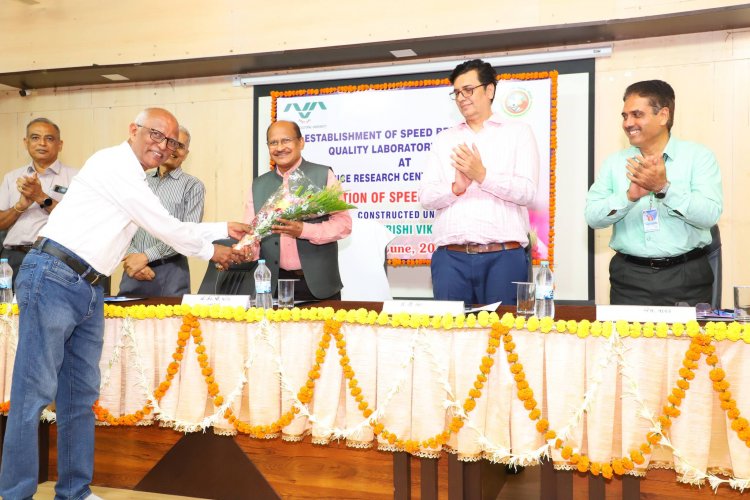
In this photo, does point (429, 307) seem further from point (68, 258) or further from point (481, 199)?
point (68, 258)

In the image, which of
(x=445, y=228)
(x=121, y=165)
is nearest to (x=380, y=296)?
(x=445, y=228)

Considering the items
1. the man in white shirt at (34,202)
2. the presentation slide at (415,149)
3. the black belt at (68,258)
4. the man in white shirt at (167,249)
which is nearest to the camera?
the black belt at (68,258)

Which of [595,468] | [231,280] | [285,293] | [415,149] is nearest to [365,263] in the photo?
[231,280]

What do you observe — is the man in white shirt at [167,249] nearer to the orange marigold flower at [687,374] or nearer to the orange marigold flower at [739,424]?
the orange marigold flower at [687,374]

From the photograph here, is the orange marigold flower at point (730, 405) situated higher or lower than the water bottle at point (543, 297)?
lower

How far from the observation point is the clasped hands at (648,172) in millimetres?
2236

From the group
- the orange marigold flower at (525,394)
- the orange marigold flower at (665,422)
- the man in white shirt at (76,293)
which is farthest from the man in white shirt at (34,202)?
the orange marigold flower at (665,422)

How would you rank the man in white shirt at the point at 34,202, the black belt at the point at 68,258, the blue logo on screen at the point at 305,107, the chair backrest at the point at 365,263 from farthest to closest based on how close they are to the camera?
the blue logo on screen at the point at 305,107 < the man in white shirt at the point at 34,202 < the chair backrest at the point at 365,263 < the black belt at the point at 68,258

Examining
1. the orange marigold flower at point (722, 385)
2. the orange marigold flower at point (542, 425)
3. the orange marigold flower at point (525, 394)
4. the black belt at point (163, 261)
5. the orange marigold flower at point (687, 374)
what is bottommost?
the orange marigold flower at point (542, 425)

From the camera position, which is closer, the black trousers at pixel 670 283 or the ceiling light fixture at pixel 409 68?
the black trousers at pixel 670 283

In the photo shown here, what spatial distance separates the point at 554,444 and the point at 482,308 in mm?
508

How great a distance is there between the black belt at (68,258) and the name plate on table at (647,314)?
5.45 ft

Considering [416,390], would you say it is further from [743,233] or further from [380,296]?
[743,233]

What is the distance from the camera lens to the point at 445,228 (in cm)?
270
